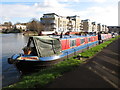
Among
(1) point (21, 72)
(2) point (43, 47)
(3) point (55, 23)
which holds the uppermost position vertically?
(3) point (55, 23)

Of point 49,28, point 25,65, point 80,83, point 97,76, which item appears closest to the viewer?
point 80,83

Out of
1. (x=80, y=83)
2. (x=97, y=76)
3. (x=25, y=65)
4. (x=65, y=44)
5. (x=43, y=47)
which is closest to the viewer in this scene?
(x=80, y=83)

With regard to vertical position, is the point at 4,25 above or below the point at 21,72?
above

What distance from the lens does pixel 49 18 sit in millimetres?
90312

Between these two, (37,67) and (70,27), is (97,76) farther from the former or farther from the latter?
(70,27)

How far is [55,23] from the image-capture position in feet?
297

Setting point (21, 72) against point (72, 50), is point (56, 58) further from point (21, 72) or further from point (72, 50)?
point (72, 50)

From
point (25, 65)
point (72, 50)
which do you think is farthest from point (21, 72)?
point (72, 50)

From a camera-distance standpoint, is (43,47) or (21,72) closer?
(21,72)

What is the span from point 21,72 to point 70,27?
99.5 m

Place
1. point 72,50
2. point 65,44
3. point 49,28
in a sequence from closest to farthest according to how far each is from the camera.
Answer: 1. point 65,44
2. point 72,50
3. point 49,28

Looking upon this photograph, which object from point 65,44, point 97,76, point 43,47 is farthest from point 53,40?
point 97,76

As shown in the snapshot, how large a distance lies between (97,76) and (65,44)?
328 inches

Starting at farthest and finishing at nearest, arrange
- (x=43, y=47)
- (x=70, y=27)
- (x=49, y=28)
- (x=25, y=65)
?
(x=70, y=27)
(x=49, y=28)
(x=43, y=47)
(x=25, y=65)
